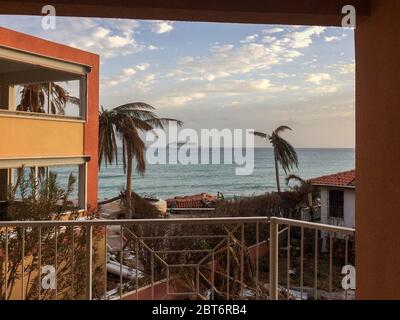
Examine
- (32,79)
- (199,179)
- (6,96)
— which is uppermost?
(32,79)

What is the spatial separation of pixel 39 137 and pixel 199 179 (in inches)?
864

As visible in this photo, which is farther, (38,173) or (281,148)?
(281,148)

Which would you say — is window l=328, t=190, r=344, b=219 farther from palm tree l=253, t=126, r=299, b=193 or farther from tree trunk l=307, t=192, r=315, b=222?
palm tree l=253, t=126, r=299, b=193

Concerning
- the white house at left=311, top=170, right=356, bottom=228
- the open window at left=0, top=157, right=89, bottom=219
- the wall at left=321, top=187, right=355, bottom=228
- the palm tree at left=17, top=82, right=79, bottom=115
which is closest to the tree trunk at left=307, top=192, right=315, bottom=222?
the wall at left=321, top=187, right=355, bottom=228

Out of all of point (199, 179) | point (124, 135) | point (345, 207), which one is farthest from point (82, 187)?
point (199, 179)

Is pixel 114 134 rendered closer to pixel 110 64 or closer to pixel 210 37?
pixel 110 64

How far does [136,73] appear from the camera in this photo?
24.5 metres

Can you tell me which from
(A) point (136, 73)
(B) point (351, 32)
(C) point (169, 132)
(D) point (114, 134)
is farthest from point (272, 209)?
(B) point (351, 32)

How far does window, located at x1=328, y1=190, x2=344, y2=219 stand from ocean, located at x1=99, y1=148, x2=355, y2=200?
24.9ft

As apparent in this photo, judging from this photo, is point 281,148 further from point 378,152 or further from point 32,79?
point 378,152

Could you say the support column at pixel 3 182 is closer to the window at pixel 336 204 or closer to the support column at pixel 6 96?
the support column at pixel 6 96

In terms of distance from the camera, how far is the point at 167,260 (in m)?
7.45

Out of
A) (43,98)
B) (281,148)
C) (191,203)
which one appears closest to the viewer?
(43,98)

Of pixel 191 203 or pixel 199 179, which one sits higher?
pixel 199 179
